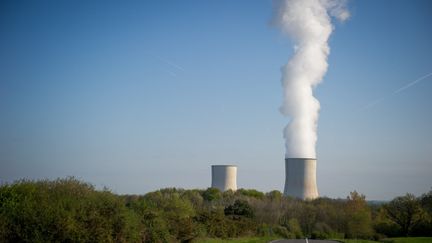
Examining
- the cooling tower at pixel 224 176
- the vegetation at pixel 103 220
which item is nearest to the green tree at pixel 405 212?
the vegetation at pixel 103 220

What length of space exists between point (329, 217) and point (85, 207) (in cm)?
3319

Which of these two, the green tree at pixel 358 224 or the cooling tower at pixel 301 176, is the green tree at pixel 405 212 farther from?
the cooling tower at pixel 301 176

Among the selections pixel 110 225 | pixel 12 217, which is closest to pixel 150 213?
pixel 110 225

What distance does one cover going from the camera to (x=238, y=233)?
30062 millimetres

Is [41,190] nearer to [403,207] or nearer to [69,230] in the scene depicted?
[69,230]

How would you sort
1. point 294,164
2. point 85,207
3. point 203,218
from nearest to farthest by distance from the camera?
point 85,207 → point 203,218 → point 294,164

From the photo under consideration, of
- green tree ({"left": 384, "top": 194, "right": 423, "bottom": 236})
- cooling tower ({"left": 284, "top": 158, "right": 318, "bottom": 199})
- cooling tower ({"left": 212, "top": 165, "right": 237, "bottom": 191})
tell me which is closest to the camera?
cooling tower ({"left": 284, "top": 158, "right": 318, "bottom": 199})

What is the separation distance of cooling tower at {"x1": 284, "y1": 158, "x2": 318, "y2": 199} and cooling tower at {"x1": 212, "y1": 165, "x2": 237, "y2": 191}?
6516 millimetres

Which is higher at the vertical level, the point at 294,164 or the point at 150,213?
the point at 294,164

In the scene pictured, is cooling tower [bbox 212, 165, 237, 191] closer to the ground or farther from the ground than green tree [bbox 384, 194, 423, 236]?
farther from the ground

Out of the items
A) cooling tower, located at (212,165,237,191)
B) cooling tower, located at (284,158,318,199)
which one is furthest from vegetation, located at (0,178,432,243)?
cooling tower, located at (212,165,237,191)

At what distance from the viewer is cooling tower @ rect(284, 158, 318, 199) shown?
1379 inches

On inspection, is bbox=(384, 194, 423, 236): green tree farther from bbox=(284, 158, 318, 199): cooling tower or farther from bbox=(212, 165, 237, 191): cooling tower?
bbox=(212, 165, 237, 191): cooling tower

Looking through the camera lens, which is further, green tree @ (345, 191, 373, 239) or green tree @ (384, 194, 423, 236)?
green tree @ (384, 194, 423, 236)
